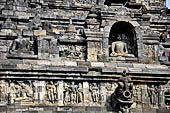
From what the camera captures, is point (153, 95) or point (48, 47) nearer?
point (48, 47)

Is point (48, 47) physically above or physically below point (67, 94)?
above

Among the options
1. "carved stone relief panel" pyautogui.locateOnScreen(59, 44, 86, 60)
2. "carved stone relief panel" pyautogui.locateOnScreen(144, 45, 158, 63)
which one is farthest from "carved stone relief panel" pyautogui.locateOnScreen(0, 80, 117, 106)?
"carved stone relief panel" pyautogui.locateOnScreen(144, 45, 158, 63)

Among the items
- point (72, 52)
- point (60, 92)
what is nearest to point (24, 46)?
point (72, 52)

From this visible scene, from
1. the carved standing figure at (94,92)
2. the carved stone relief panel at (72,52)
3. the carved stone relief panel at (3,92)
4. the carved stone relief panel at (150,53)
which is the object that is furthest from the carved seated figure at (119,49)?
the carved stone relief panel at (3,92)

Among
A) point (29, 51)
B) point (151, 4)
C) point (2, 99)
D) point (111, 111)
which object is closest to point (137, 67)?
point (111, 111)

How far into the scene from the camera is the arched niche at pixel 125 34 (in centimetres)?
2472

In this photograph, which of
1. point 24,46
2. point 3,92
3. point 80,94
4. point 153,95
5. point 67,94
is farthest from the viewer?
point 153,95

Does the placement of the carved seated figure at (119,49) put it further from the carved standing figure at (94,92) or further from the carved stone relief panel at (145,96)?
the carved standing figure at (94,92)

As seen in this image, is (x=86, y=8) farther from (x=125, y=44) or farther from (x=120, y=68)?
(x=120, y=68)

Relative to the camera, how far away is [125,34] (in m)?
25.5

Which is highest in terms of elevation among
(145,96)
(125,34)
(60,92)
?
(125,34)

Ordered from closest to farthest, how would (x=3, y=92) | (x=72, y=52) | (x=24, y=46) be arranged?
(x=3, y=92), (x=24, y=46), (x=72, y=52)

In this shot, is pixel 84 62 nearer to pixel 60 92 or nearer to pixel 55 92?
pixel 60 92

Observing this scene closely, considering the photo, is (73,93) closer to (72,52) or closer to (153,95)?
(72,52)
